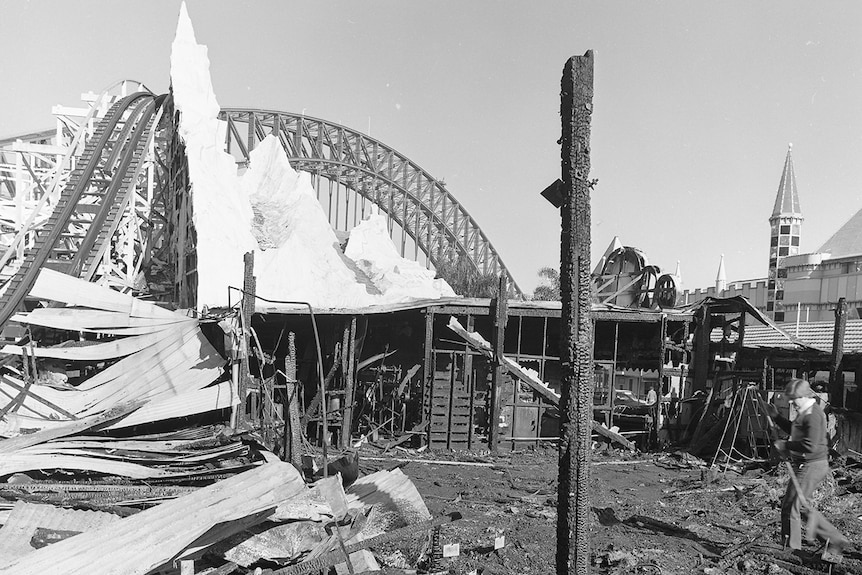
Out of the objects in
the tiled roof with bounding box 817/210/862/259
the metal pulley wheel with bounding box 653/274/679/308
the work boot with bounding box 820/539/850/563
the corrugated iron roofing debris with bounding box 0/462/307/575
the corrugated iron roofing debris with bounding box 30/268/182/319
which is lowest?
the work boot with bounding box 820/539/850/563

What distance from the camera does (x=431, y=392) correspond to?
14578 mm

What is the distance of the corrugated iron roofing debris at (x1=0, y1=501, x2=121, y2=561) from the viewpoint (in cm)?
499

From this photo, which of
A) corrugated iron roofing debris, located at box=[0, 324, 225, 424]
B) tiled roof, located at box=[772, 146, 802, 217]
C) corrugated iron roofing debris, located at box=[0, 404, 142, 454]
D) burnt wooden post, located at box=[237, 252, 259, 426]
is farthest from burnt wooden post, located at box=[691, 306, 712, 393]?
tiled roof, located at box=[772, 146, 802, 217]

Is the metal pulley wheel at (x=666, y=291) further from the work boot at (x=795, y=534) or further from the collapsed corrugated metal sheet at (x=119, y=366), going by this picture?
the collapsed corrugated metal sheet at (x=119, y=366)

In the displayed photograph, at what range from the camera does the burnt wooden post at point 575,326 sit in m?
4.58

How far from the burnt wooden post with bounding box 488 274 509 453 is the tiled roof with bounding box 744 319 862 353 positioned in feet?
34.1

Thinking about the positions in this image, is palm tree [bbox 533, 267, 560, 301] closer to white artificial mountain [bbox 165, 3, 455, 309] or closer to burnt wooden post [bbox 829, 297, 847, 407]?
white artificial mountain [bbox 165, 3, 455, 309]

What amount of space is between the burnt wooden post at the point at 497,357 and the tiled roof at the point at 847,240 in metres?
37.8

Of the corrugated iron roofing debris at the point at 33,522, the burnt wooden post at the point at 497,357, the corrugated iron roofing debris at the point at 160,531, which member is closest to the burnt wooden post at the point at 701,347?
the burnt wooden post at the point at 497,357

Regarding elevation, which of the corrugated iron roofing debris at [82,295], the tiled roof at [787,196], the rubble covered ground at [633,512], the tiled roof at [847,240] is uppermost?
the tiled roof at [787,196]

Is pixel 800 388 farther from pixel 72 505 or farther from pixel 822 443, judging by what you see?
pixel 72 505

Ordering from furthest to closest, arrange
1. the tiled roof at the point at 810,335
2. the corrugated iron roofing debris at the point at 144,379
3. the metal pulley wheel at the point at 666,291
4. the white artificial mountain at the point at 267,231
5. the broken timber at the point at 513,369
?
1. the tiled roof at the point at 810,335
2. the white artificial mountain at the point at 267,231
3. the metal pulley wheel at the point at 666,291
4. the broken timber at the point at 513,369
5. the corrugated iron roofing debris at the point at 144,379

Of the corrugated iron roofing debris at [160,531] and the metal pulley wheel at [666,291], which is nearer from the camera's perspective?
the corrugated iron roofing debris at [160,531]

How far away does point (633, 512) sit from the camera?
9.39 m
